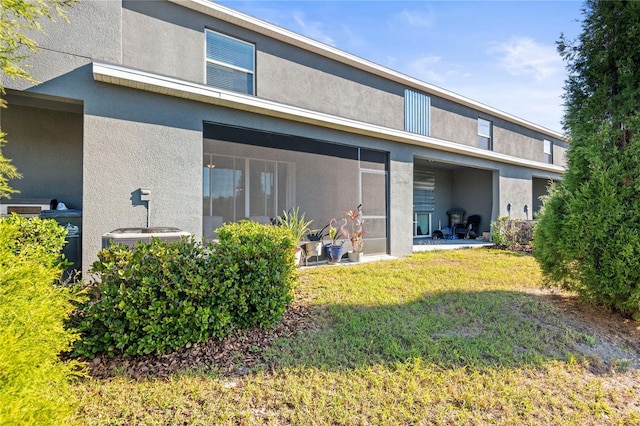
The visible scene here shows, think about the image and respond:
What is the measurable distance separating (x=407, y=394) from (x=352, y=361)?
67 cm

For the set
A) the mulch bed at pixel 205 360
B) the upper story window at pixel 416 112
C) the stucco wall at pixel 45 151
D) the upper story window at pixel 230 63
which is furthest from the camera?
the upper story window at pixel 416 112

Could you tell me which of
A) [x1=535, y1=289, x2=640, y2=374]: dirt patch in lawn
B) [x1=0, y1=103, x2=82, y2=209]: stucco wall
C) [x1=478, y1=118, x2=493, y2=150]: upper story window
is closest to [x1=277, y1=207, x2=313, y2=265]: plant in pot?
[x1=0, y1=103, x2=82, y2=209]: stucco wall

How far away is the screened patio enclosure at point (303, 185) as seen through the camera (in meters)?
8.58

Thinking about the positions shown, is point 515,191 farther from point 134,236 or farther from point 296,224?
point 134,236

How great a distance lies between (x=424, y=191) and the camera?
50.9ft

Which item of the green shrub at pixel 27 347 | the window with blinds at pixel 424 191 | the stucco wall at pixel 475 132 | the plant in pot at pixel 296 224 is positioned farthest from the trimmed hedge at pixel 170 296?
the window with blinds at pixel 424 191

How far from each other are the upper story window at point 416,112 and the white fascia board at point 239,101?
2.50 ft

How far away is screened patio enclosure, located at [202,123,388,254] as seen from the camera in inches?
338

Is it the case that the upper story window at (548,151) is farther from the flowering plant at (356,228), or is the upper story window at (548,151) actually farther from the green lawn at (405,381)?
the green lawn at (405,381)

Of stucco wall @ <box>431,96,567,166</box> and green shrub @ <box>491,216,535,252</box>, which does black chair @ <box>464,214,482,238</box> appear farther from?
stucco wall @ <box>431,96,567,166</box>

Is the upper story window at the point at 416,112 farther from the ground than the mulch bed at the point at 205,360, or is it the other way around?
the upper story window at the point at 416,112

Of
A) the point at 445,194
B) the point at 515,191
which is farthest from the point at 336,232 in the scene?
the point at 515,191

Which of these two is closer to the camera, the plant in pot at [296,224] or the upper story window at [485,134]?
the plant in pot at [296,224]

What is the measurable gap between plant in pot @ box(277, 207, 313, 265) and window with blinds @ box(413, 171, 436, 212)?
27.4ft
